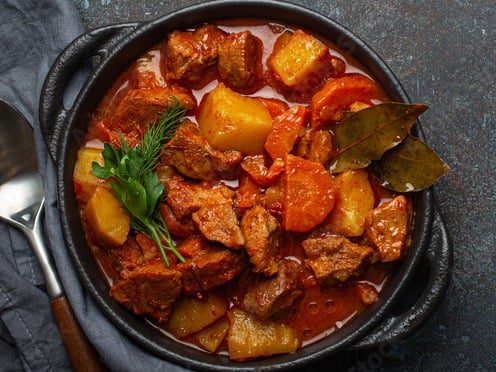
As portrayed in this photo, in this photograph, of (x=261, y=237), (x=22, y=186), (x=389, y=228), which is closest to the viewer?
(x=261, y=237)

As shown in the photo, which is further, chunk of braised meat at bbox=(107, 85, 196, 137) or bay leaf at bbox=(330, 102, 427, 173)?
chunk of braised meat at bbox=(107, 85, 196, 137)

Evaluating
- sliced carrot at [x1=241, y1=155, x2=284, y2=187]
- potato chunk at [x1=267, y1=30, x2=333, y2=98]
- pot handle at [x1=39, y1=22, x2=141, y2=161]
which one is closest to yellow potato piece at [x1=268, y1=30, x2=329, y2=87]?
potato chunk at [x1=267, y1=30, x2=333, y2=98]

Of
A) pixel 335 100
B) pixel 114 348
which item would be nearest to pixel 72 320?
pixel 114 348

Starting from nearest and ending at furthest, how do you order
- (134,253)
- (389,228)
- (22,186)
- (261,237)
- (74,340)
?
(261,237) → (389,228) → (134,253) → (74,340) → (22,186)

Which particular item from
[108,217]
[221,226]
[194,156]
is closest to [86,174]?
[108,217]

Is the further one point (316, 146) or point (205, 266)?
point (316, 146)

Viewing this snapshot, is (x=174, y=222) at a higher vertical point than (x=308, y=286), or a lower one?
higher

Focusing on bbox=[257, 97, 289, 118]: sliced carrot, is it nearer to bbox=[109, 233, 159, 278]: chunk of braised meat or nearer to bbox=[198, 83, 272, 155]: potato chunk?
bbox=[198, 83, 272, 155]: potato chunk

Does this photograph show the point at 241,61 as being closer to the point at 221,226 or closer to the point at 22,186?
the point at 221,226
